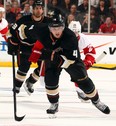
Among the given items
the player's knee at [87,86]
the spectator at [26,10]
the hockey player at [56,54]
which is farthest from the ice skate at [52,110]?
the spectator at [26,10]

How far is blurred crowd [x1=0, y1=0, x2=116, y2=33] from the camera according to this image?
28.4 feet

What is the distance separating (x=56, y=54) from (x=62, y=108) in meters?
0.80

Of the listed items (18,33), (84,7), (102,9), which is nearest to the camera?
(18,33)

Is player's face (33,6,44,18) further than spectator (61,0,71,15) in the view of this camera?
No

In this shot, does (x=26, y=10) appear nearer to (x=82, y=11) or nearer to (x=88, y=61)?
(x=82, y=11)

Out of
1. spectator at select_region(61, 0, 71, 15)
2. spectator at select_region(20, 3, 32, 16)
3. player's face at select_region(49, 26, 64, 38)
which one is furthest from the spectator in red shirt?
player's face at select_region(49, 26, 64, 38)

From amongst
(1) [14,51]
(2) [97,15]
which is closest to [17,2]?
(2) [97,15]

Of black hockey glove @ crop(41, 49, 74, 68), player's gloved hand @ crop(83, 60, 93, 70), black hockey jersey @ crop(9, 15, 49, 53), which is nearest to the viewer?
black hockey glove @ crop(41, 49, 74, 68)

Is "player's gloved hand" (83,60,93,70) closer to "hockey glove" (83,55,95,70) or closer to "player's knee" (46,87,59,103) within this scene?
"hockey glove" (83,55,95,70)

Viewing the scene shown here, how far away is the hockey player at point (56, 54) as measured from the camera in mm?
4043

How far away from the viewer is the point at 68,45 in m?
4.04

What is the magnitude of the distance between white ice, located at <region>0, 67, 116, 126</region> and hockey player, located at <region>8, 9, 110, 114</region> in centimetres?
20

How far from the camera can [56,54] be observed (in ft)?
13.5

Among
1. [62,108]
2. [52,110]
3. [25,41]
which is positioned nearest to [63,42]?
[52,110]
